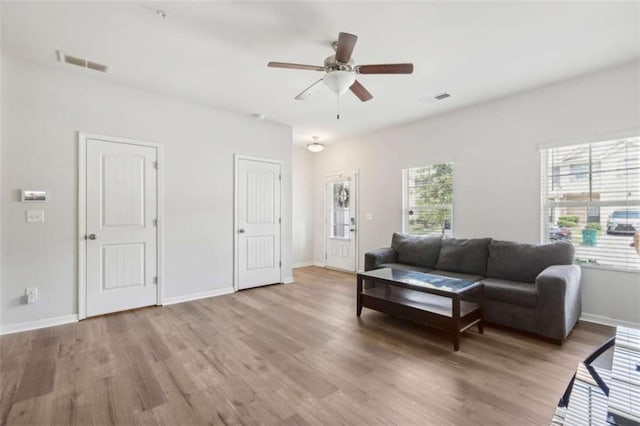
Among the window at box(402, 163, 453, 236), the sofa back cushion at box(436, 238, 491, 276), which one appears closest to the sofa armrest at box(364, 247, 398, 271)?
the sofa back cushion at box(436, 238, 491, 276)

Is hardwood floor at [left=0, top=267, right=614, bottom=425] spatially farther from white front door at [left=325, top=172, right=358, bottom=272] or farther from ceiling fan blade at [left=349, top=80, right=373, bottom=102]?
white front door at [left=325, top=172, right=358, bottom=272]

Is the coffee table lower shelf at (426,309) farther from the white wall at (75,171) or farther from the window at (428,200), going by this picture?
the white wall at (75,171)

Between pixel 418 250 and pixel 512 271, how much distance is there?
120 cm

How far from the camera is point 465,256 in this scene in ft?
12.4

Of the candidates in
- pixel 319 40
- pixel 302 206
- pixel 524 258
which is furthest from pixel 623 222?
pixel 302 206

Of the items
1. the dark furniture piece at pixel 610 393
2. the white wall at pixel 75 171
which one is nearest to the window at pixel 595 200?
the dark furniture piece at pixel 610 393

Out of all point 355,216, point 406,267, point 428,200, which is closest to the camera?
point 406,267

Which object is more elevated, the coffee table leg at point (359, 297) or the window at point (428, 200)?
the window at point (428, 200)

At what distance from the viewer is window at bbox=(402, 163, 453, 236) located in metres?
4.56

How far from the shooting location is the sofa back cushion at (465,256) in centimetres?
366

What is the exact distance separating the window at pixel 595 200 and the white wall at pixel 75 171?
14.0 ft

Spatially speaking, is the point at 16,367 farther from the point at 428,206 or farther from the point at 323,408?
the point at 428,206

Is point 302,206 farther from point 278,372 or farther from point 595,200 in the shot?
point 595,200

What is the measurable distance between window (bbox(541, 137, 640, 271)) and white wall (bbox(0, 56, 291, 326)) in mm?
4261
